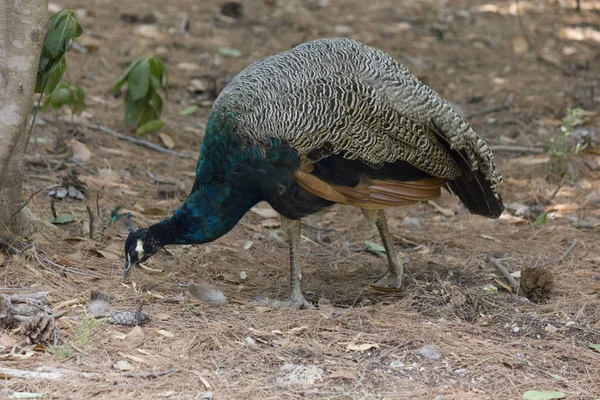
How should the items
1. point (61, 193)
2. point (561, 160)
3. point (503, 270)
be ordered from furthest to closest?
point (561, 160) < point (61, 193) < point (503, 270)

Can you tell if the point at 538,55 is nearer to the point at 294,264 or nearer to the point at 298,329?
the point at 294,264

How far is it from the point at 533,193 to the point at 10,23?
4.15 metres

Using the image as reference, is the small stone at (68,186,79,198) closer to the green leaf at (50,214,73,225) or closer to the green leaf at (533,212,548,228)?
the green leaf at (50,214,73,225)

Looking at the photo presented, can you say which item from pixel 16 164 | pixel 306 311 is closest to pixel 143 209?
pixel 16 164

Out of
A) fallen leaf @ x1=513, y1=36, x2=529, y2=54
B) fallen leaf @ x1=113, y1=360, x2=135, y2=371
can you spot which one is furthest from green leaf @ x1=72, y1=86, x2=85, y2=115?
fallen leaf @ x1=513, y1=36, x2=529, y2=54

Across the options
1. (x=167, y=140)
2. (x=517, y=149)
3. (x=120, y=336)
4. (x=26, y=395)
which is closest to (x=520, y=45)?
(x=517, y=149)

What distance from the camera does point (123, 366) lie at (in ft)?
11.9

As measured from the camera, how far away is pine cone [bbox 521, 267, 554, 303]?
485cm

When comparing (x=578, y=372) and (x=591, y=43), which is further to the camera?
(x=591, y=43)

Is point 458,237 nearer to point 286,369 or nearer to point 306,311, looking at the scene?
point 306,311

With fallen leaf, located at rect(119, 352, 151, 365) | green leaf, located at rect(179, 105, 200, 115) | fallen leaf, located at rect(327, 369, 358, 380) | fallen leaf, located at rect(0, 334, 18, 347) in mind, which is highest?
fallen leaf, located at rect(327, 369, 358, 380)

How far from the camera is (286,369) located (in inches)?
146

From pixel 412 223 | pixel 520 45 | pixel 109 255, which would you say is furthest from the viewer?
pixel 520 45

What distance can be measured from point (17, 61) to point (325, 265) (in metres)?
2.35
